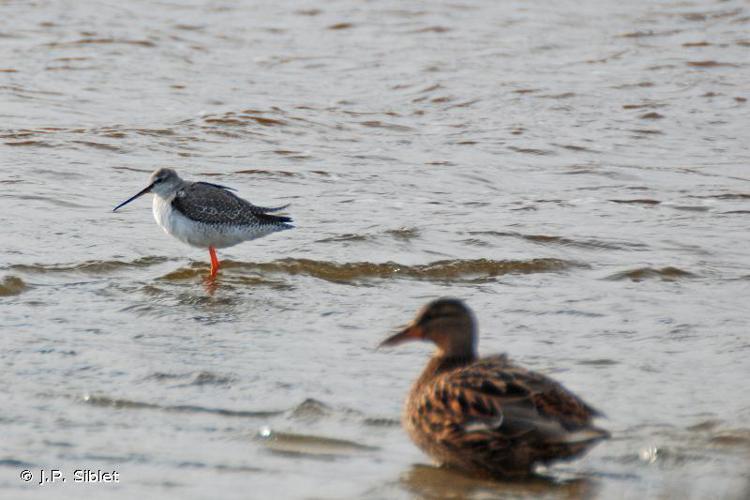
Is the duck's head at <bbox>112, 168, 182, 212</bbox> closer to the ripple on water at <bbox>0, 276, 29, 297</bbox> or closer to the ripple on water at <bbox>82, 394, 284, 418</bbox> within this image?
the ripple on water at <bbox>0, 276, 29, 297</bbox>

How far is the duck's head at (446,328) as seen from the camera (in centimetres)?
564

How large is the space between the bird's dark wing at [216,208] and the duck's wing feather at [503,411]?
14.6ft

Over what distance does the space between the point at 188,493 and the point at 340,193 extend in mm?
6851

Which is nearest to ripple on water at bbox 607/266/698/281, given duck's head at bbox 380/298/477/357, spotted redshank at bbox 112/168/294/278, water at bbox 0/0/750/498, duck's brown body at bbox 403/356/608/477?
water at bbox 0/0/750/498

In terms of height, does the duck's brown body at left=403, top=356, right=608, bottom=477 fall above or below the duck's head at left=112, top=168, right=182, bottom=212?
above

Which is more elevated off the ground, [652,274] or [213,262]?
[652,274]

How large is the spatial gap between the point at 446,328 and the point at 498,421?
2.42 ft

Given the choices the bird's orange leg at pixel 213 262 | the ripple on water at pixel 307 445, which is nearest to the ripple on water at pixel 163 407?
the ripple on water at pixel 307 445

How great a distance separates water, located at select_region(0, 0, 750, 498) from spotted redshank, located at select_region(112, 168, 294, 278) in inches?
10.1

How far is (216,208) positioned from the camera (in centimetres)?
952

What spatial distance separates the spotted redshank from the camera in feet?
30.9

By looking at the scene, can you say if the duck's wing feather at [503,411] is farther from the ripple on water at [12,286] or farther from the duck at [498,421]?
the ripple on water at [12,286]

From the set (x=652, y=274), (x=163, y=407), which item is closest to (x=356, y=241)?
(x=652, y=274)

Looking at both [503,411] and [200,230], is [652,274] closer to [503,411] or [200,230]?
[200,230]
